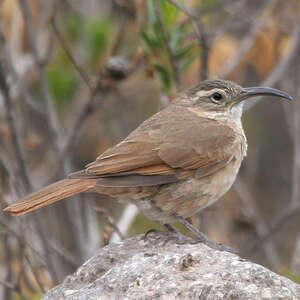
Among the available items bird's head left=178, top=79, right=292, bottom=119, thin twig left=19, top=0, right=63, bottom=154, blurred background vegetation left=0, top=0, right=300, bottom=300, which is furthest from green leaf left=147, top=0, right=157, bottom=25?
thin twig left=19, top=0, right=63, bottom=154

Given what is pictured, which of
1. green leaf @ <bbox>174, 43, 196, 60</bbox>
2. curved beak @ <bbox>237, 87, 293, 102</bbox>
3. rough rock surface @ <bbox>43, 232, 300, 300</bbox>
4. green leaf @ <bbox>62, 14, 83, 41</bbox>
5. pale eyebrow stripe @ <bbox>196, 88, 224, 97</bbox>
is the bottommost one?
rough rock surface @ <bbox>43, 232, 300, 300</bbox>

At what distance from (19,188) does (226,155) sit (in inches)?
70.0

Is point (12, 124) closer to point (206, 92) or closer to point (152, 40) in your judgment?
point (152, 40)

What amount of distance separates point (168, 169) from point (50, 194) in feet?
2.85

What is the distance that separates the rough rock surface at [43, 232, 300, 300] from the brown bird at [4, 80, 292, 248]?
0.57 meters

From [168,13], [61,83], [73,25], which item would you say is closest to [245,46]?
[168,13]

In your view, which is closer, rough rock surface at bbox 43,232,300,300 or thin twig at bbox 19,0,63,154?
rough rock surface at bbox 43,232,300,300

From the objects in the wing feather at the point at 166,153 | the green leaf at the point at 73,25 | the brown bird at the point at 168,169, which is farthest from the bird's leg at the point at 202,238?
the green leaf at the point at 73,25

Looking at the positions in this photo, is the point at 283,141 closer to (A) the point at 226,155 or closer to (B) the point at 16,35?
(B) the point at 16,35

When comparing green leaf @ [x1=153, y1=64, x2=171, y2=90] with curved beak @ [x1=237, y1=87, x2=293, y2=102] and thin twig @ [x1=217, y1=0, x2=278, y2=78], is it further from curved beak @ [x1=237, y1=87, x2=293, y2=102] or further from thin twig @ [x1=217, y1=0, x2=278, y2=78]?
thin twig @ [x1=217, y1=0, x2=278, y2=78]

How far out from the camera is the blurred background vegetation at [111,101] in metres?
6.38

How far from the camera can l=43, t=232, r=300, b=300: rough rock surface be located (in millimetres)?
3865

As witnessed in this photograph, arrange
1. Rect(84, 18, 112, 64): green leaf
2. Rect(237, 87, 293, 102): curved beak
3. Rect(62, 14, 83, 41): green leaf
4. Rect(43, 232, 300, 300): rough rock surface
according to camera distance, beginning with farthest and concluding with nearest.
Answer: Rect(62, 14, 83, 41): green leaf, Rect(84, 18, 112, 64): green leaf, Rect(237, 87, 293, 102): curved beak, Rect(43, 232, 300, 300): rough rock surface

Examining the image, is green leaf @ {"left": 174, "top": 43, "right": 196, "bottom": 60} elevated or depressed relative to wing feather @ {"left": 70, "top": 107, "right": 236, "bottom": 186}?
elevated
